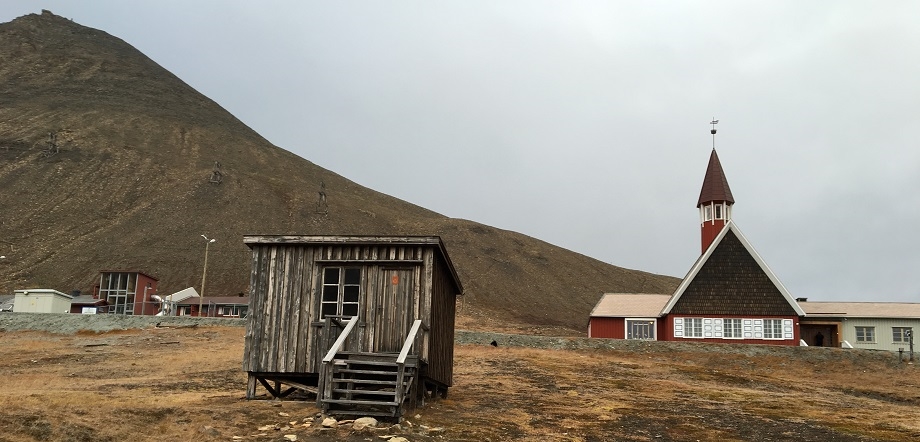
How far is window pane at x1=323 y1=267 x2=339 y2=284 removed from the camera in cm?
2150

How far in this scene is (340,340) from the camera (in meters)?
19.6

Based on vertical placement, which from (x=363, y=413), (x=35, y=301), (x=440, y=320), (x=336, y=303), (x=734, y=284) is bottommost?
(x=363, y=413)

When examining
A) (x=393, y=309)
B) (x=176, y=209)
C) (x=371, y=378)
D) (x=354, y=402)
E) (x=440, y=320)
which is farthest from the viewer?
(x=176, y=209)

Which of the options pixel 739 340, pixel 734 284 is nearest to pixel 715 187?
pixel 734 284

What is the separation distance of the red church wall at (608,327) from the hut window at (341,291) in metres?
34.2

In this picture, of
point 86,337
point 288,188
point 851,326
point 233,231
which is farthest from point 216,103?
point 851,326

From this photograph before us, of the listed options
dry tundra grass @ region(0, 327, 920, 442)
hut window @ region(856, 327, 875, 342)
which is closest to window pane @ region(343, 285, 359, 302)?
dry tundra grass @ region(0, 327, 920, 442)

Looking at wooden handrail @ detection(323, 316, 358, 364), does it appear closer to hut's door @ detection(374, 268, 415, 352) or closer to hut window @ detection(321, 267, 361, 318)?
hut window @ detection(321, 267, 361, 318)

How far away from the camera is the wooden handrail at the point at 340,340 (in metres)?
19.0

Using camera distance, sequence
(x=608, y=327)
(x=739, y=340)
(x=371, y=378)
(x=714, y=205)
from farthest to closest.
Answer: (x=714, y=205) < (x=608, y=327) < (x=739, y=340) < (x=371, y=378)

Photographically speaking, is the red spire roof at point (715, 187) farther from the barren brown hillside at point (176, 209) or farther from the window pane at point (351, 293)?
the window pane at point (351, 293)

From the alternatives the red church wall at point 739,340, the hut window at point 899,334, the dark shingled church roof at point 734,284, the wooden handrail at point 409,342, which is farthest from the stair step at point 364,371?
the hut window at point 899,334

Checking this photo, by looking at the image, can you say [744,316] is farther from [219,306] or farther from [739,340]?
[219,306]

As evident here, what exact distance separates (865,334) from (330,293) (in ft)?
138
